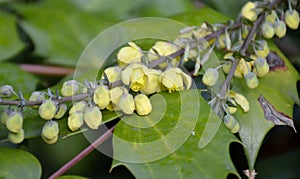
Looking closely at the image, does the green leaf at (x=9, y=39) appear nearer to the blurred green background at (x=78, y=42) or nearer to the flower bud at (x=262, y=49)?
the blurred green background at (x=78, y=42)

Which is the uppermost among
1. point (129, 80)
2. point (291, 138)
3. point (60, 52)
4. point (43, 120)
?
point (129, 80)

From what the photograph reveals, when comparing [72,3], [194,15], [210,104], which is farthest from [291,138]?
[72,3]

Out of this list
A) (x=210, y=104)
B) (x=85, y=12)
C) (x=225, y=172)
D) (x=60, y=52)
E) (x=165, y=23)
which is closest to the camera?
(x=225, y=172)

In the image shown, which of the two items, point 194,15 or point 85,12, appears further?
point 85,12

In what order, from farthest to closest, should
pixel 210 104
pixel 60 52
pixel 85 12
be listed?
pixel 85 12
pixel 60 52
pixel 210 104

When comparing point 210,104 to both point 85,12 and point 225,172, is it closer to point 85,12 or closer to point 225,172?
point 225,172

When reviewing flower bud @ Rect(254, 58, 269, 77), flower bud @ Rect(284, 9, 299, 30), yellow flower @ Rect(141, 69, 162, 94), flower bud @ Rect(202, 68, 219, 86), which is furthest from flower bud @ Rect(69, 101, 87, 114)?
flower bud @ Rect(284, 9, 299, 30)

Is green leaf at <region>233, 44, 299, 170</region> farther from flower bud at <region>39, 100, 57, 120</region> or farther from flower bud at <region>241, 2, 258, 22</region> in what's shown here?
flower bud at <region>39, 100, 57, 120</region>

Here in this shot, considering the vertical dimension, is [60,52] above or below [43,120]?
below
